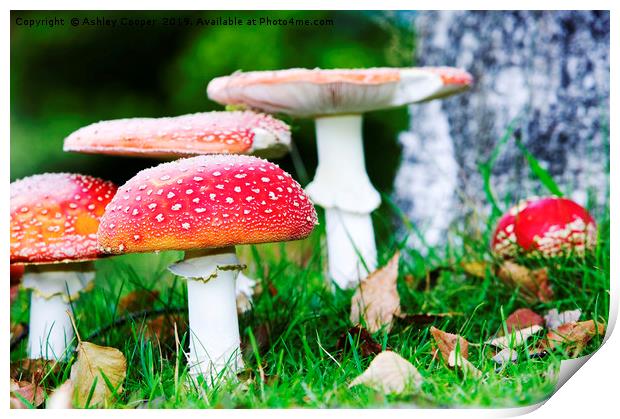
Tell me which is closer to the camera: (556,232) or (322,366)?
(322,366)

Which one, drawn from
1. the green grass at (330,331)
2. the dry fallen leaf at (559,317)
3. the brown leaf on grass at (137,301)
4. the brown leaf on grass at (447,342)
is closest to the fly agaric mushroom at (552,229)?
the green grass at (330,331)

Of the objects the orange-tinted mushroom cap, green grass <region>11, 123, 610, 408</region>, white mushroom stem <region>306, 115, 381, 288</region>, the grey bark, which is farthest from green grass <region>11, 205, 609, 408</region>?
the orange-tinted mushroom cap

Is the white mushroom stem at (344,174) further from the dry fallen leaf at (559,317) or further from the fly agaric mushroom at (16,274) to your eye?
the fly agaric mushroom at (16,274)

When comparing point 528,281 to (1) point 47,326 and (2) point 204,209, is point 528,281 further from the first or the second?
(1) point 47,326

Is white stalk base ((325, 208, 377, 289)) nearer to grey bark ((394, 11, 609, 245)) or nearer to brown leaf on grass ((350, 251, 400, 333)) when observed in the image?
brown leaf on grass ((350, 251, 400, 333))

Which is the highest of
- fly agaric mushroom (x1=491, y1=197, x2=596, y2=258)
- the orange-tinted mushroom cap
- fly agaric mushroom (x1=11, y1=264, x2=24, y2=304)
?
the orange-tinted mushroom cap
